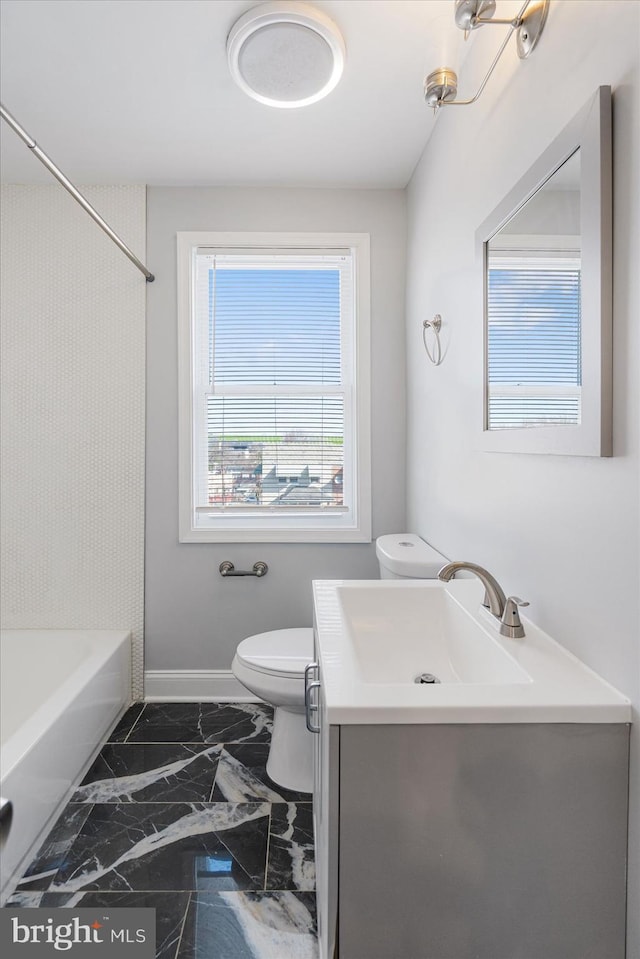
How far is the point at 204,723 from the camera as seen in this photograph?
236 centimetres

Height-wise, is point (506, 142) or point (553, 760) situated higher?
point (506, 142)

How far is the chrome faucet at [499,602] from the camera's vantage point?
1.12m

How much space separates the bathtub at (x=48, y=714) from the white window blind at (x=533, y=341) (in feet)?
4.97

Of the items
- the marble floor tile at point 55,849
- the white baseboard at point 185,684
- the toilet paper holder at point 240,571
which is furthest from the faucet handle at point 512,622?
the white baseboard at point 185,684

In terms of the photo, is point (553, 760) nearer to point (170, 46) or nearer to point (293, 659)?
point (293, 659)

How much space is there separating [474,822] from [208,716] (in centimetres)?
183

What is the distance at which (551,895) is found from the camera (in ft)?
2.74

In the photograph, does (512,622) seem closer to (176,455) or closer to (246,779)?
(246,779)

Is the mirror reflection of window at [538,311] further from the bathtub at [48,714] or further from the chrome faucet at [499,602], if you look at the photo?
the bathtub at [48,714]

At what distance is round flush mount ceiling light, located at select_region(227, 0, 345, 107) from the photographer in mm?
1509

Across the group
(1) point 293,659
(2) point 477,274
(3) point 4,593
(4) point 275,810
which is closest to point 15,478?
(3) point 4,593

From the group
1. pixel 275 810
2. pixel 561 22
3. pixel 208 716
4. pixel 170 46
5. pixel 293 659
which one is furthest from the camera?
pixel 208 716

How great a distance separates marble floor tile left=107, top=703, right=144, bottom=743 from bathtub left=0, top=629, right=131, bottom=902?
4cm

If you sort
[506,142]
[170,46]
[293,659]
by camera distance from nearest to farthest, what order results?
1. [506,142]
2. [170,46]
3. [293,659]
